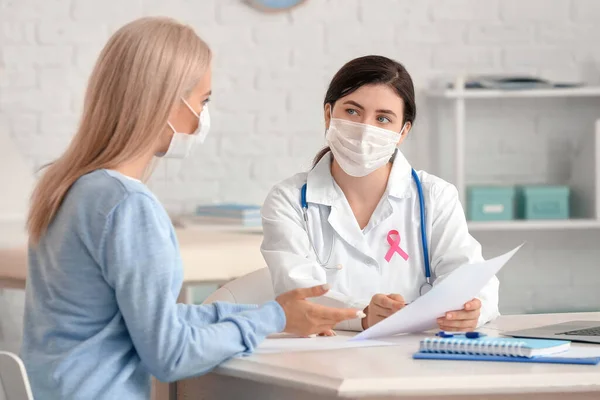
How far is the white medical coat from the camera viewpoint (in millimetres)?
2076

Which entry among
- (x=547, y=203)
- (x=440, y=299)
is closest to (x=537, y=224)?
(x=547, y=203)

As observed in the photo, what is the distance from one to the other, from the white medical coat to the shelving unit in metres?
1.40

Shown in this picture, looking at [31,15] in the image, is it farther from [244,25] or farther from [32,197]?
[32,197]

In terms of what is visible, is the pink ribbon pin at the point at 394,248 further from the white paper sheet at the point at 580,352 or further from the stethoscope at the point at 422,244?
the white paper sheet at the point at 580,352

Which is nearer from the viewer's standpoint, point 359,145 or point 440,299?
point 440,299

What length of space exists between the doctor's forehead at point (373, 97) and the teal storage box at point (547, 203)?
155 centimetres

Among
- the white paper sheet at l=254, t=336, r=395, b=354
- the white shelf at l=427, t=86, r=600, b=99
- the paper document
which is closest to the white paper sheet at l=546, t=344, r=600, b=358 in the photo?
the paper document

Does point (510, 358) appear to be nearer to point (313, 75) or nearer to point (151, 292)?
point (151, 292)

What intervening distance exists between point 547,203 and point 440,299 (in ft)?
6.61

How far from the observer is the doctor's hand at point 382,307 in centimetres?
178

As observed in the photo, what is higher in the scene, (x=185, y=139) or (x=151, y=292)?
(x=185, y=139)

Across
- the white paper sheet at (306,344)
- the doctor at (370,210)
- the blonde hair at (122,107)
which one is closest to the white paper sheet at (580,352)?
the white paper sheet at (306,344)

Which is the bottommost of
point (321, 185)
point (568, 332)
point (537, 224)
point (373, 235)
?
point (537, 224)

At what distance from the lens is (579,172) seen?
3678 mm
